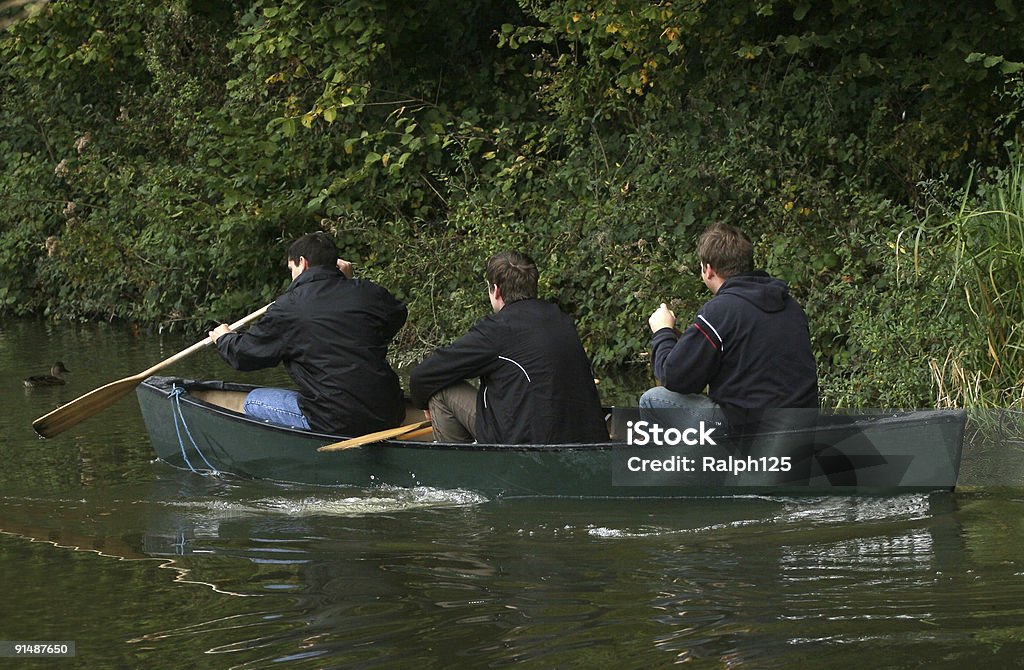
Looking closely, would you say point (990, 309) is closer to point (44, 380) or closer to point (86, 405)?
point (86, 405)

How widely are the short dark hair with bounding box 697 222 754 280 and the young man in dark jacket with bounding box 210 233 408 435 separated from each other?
6.44ft

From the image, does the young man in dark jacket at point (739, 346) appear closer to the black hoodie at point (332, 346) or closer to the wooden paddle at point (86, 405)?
the black hoodie at point (332, 346)

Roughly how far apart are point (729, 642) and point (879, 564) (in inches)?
50.2

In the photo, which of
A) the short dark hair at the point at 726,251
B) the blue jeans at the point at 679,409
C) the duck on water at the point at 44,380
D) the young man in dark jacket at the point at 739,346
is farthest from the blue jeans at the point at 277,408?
the duck on water at the point at 44,380

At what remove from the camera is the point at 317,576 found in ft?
20.2

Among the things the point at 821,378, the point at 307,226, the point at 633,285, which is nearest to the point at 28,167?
the point at 307,226

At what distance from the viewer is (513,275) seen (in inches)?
288

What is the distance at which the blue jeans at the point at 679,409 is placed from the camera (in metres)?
7.04

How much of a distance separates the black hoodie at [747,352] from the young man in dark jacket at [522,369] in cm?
60

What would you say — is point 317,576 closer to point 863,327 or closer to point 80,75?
point 863,327

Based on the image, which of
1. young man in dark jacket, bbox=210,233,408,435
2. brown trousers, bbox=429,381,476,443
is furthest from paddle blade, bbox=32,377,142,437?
brown trousers, bbox=429,381,476,443

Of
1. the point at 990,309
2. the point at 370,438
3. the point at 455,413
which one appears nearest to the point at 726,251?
the point at 455,413

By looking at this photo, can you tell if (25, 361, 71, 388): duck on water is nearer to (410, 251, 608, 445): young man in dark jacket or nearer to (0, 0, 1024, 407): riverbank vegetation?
(0, 0, 1024, 407): riverbank vegetation

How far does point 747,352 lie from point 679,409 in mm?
501
